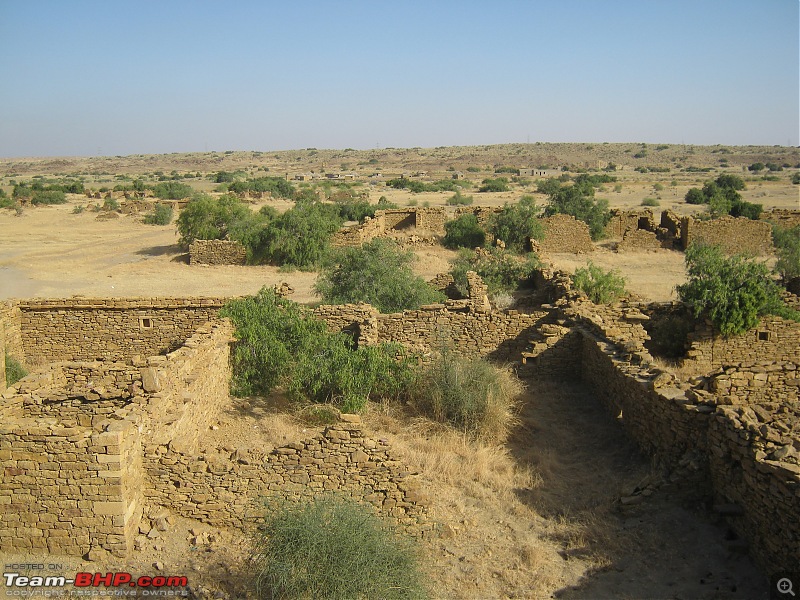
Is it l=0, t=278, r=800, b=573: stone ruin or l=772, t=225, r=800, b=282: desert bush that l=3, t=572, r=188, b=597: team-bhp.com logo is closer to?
l=0, t=278, r=800, b=573: stone ruin

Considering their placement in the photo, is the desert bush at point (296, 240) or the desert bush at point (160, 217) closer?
the desert bush at point (296, 240)

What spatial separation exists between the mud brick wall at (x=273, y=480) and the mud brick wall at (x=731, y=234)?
2318 cm

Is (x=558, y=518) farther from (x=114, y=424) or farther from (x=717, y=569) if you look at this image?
(x=114, y=424)

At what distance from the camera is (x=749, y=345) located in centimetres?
1244

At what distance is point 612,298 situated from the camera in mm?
16391

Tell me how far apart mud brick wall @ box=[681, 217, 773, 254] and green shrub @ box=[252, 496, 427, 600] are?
972 inches

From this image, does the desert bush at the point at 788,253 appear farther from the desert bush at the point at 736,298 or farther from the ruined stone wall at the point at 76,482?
the ruined stone wall at the point at 76,482

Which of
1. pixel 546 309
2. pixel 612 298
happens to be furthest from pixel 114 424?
pixel 612 298

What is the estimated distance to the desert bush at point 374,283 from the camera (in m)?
14.6

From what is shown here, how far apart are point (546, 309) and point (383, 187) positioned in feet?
179

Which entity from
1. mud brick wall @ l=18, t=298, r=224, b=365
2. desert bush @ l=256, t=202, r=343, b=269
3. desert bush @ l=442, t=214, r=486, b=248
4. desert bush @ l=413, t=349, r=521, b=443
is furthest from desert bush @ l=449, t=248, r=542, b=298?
desert bush @ l=442, t=214, r=486, b=248

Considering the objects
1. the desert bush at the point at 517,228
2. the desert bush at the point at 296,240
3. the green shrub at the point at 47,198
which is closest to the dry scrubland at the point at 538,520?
the desert bush at the point at 296,240

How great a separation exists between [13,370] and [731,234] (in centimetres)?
2577

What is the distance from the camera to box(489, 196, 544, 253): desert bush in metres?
27.1
